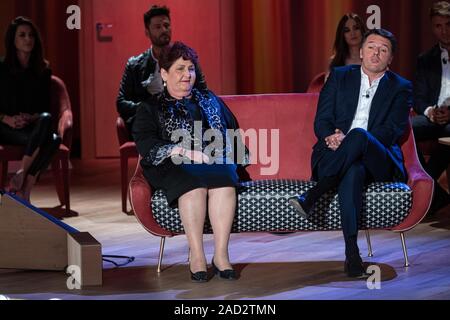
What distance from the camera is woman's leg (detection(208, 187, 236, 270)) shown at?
14.6 ft

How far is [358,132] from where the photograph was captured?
15.0ft

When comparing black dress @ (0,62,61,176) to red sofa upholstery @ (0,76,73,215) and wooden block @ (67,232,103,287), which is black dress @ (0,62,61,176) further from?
wooden block @ (67,232,103,287)

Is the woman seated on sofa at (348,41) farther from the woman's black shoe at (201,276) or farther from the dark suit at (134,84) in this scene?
the woman's black shoe at (201,276)

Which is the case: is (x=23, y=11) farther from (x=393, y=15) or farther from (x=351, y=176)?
(x=351, y=176)

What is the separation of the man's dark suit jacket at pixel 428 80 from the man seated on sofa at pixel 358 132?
1430mm

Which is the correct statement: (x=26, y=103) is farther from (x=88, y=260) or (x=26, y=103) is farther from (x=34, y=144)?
(x=88, y=260)

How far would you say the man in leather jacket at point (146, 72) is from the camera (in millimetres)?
6551

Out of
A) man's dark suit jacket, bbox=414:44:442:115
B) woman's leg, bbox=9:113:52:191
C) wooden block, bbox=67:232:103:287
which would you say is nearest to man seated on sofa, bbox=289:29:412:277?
wooden block, bbox=67:232:103:287

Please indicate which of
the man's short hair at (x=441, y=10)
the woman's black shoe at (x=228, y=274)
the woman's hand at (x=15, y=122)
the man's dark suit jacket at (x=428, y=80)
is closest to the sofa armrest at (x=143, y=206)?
the woman's black shoe at (x=228, y=274)

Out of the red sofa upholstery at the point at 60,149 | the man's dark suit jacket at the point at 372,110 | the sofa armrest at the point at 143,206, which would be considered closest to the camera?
the sofa armrest at the point at 143,206

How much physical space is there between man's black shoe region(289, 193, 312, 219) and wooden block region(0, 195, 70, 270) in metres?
1.09

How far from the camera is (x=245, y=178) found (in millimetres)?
5062

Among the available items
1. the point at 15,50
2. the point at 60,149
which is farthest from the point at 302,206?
the point at 15,50

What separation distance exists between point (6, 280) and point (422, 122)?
9.51 feet
